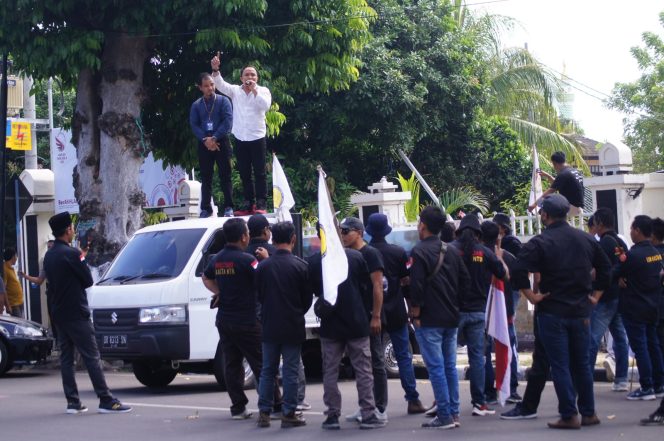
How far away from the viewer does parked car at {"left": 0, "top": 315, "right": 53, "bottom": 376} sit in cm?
1575

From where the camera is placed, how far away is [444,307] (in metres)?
9.05

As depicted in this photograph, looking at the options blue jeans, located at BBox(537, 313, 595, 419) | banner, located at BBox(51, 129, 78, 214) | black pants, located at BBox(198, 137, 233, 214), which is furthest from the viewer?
banner, located at BBox(51, 129, 78, 214)

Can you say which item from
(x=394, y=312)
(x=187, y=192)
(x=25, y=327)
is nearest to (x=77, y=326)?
(x=394, y=312)

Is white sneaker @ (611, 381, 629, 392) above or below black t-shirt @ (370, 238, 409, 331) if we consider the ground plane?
below

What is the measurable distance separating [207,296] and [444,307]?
3889 millimetres

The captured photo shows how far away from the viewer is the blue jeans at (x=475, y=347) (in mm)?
9727

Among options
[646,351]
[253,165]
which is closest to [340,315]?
[646,351]

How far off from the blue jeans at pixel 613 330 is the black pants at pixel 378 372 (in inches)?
91.1

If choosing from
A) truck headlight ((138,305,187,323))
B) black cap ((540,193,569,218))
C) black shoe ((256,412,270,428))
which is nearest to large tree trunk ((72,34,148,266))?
truck headlight ((138,305,187,323))

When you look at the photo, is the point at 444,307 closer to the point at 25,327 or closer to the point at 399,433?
the point at 399,433

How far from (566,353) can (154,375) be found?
21.0 feet

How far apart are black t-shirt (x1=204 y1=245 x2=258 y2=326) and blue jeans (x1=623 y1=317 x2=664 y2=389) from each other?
12.3 feet

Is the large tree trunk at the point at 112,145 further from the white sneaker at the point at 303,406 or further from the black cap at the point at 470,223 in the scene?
the black cap at the point at 470,223

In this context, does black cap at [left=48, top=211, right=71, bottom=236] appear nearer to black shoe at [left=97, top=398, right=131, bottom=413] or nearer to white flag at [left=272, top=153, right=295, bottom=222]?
black shoe at [left=97, top=398, right=131, bottom=413]
